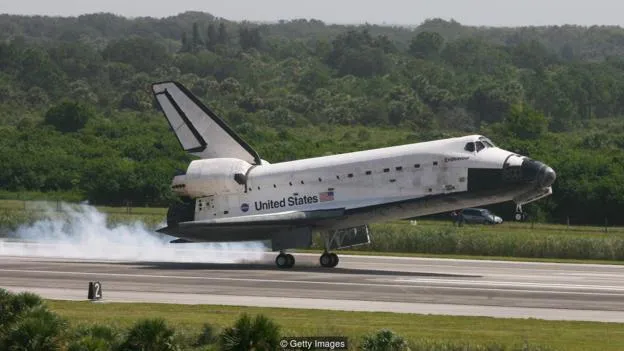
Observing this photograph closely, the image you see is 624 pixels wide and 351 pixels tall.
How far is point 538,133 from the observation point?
309 feet

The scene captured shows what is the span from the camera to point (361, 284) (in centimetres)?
3509

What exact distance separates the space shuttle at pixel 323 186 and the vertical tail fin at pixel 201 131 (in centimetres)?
3

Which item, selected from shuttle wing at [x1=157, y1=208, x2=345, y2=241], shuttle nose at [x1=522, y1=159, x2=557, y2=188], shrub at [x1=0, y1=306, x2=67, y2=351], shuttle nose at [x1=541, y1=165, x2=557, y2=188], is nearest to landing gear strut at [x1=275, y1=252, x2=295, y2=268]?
shuttle wing at [x1=157, y1=208, x2=345, y2=241]

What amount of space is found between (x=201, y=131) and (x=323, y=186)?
15.3 ft

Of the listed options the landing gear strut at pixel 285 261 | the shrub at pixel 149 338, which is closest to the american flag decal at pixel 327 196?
the landing gear strut at pixel 285 261

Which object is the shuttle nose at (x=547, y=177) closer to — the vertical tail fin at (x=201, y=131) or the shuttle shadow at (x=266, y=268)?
the shuttle shadow at (x=266, y=268)

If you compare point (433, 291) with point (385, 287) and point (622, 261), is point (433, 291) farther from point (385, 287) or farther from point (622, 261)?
point (622, 261)

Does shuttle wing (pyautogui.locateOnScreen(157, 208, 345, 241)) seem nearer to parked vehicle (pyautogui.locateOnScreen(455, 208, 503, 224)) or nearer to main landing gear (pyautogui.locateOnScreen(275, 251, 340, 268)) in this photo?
main landing gear (pyautogui.locateOnScreen(275, 251, 340, 268))

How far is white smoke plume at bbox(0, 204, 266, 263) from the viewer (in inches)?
1781

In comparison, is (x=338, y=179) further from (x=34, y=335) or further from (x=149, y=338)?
(x=34, y=335)

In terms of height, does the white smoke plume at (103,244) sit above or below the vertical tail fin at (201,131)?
below

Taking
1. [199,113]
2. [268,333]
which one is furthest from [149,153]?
[268,333]

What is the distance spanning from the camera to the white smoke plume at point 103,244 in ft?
148

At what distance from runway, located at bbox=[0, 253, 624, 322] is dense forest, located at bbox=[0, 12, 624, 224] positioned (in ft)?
84.5
